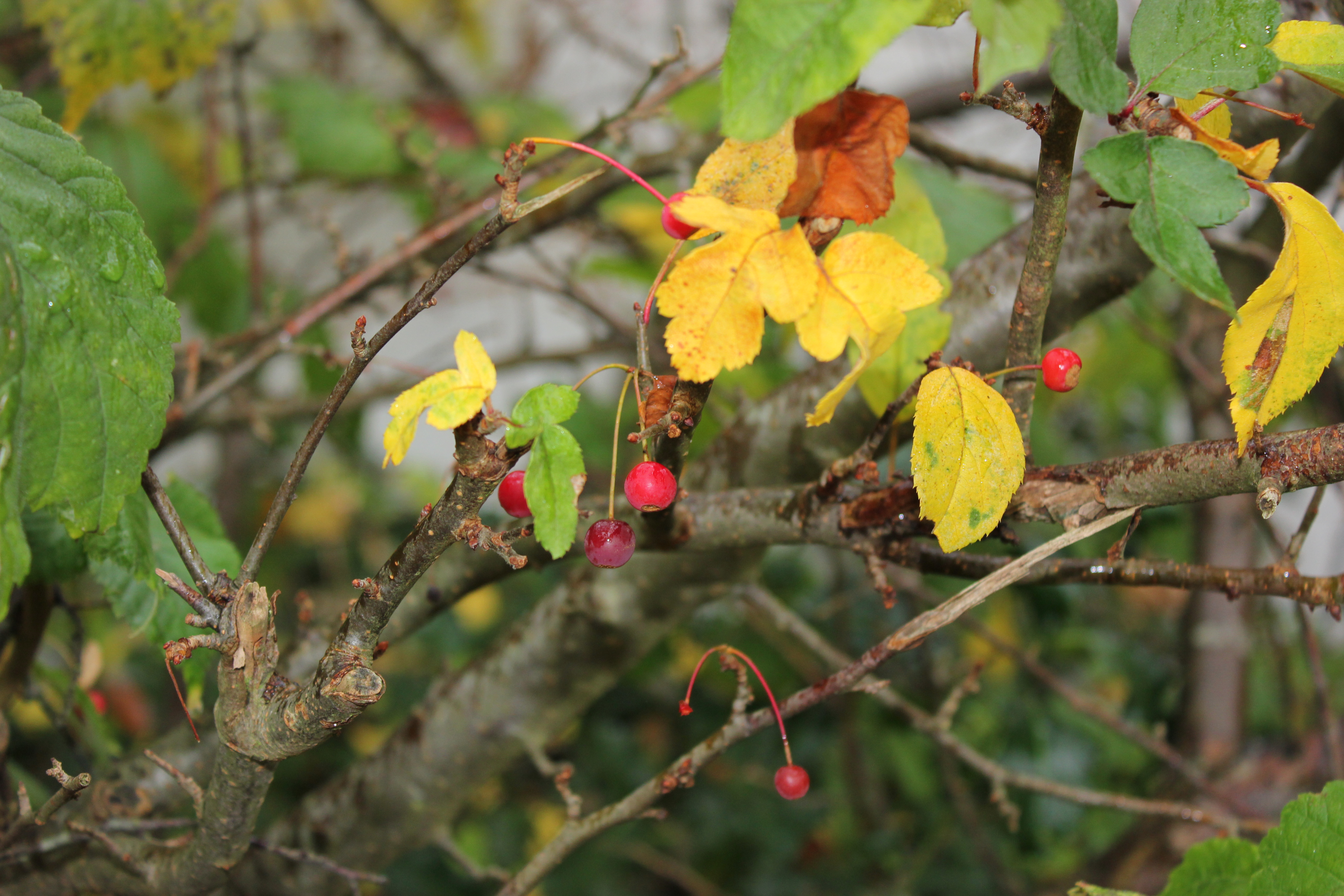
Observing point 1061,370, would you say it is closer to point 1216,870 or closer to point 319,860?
point 1216,870

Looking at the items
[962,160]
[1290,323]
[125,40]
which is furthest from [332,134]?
[1290,323]

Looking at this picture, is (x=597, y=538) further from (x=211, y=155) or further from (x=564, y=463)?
(x=211, y=155)

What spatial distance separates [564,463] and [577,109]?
143cm

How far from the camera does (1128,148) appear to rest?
19cm

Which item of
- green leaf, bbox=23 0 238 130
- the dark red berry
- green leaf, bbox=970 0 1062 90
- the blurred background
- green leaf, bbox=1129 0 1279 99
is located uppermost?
green leaf, bbox=23 0 238 130

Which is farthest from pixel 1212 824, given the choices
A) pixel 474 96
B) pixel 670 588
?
pixel 474 96

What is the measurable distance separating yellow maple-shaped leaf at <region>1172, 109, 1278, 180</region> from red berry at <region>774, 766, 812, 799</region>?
224 mm

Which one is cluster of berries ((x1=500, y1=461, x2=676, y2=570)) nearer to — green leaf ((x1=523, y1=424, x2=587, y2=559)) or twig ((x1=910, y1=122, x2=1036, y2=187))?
green leaf ((x1=523, y1=424, x2=587, y2=559))

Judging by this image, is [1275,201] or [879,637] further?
[879,637]

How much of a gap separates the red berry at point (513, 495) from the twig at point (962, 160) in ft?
0.99

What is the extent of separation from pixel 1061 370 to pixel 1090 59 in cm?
9

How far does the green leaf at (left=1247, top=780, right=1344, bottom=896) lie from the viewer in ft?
0.77

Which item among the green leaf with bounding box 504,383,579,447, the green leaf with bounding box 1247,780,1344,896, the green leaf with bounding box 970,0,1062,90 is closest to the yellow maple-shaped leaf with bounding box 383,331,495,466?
the green leaf with bounding box 504,383,579,447

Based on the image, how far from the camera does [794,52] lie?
174mm
